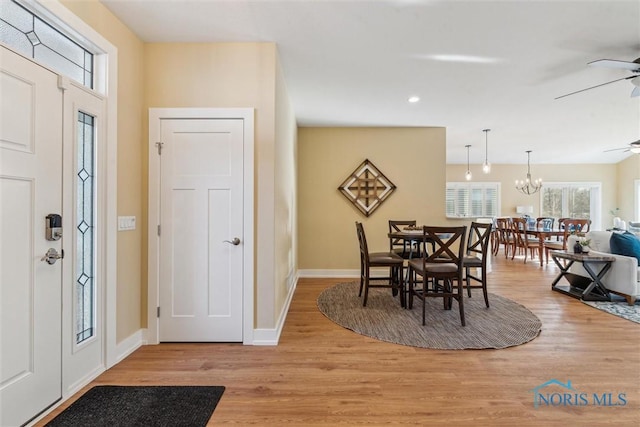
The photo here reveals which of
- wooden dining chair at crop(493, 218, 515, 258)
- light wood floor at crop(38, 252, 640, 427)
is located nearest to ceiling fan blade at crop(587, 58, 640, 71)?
light wood floor at crop(38, 252, 640, 427)

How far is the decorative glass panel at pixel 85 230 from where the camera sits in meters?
2.00

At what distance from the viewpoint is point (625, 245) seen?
373cm

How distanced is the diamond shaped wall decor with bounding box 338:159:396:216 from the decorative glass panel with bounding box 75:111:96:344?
3.69m

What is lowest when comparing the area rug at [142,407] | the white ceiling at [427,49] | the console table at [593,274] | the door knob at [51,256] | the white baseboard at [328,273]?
the area rug at [142,407]

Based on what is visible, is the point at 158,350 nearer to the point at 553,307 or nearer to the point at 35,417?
the point at 35,417

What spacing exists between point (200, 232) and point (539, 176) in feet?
34.5

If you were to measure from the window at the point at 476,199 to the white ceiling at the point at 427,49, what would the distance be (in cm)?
446

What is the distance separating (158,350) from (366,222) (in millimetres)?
3654

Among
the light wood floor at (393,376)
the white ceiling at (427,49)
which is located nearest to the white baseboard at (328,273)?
the light wood floor at (393,376)

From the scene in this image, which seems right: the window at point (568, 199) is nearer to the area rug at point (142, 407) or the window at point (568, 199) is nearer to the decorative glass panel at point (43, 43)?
the area rug at point (142, 407)

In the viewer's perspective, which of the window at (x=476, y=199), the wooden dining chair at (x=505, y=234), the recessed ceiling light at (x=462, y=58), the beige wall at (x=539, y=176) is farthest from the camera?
the window at (x=476, y=199)

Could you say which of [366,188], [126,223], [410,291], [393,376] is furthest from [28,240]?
[366,188]

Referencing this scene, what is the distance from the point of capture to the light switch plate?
2.35 m

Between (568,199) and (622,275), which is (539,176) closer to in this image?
(568,199)
